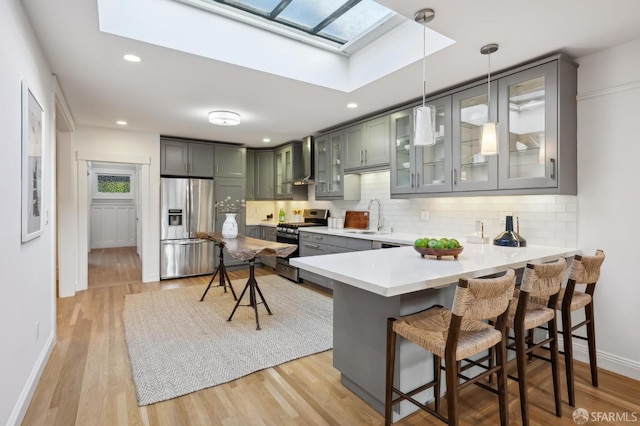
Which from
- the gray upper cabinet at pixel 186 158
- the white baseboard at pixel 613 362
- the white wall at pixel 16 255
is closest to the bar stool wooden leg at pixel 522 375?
the white baseboard at pixel 613 362

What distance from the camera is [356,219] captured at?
509cm

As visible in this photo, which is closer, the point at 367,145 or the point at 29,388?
the point at 29,388

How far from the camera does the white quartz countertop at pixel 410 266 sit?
63.6 inches

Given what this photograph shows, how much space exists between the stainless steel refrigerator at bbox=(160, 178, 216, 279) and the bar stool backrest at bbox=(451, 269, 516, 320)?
5.10 m

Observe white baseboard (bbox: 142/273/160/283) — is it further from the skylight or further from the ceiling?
the skylight

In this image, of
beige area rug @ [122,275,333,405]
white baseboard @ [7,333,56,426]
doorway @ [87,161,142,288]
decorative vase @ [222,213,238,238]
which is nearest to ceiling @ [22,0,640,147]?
decorative vase @ [222,213,238,238]

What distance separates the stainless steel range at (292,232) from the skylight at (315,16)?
3057 millimetres

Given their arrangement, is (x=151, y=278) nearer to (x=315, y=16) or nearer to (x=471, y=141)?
(x=315, y=16)

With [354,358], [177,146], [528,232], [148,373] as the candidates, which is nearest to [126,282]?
[177,146]

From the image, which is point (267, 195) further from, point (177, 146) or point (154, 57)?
point (154, 57)

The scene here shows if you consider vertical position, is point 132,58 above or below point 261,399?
above

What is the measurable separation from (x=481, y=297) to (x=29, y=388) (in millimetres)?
2771

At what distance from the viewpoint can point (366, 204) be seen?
501 cm

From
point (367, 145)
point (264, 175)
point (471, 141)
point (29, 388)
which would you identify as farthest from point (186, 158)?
point (471, 141)
